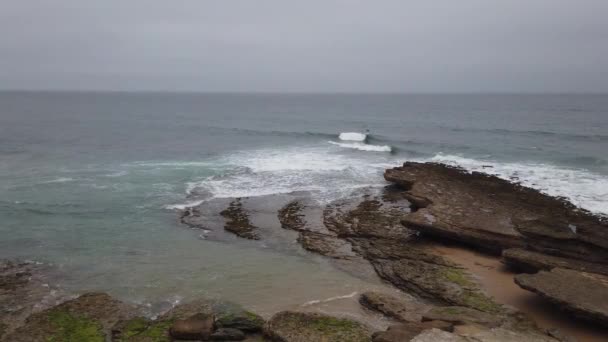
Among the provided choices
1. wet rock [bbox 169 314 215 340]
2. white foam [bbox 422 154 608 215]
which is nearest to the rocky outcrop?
white foam [bbox 422 154 608 215]

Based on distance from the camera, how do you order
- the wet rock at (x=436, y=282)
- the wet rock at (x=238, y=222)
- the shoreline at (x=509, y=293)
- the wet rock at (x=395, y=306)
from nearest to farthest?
the shoreline at (x=509, y=293) < the wet rock at (x=395, y=306) < the wet rock at (x=436, y=282) < the wet rock at (x=238, y=222)

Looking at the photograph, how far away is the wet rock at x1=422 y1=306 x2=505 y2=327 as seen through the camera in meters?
13.4

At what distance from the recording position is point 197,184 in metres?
33.1

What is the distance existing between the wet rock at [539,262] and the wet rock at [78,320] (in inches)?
573

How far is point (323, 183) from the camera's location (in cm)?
3325

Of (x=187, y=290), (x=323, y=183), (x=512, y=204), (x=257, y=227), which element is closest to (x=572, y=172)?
(x=512, y=204)

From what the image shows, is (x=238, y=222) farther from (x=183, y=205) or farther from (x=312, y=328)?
(x=312, y=328)

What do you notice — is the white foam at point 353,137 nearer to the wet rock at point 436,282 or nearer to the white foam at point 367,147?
the white foam at point 367,147

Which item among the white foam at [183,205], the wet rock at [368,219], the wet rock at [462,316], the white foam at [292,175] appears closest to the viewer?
the wet rock at [462,316]

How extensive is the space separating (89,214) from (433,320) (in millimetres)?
20544

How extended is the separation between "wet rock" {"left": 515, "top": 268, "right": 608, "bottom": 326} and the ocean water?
245 inches

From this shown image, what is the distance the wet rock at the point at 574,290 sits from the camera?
13.8m

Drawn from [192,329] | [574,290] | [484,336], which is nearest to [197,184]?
[192,329]

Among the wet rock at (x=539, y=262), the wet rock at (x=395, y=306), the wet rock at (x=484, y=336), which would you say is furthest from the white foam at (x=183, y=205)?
the wet rock at (x=484, y=336)
